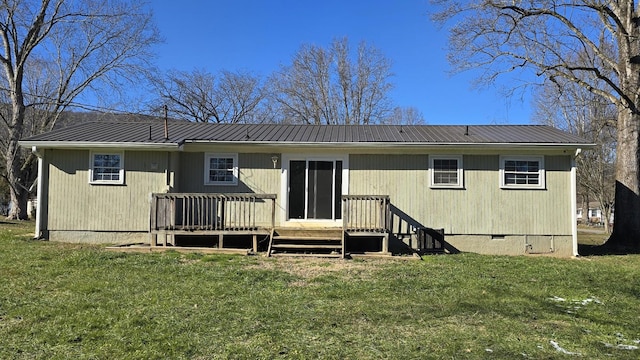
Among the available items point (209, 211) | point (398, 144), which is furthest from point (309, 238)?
point (398, 144)

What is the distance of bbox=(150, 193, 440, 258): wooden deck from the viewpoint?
9.82 m

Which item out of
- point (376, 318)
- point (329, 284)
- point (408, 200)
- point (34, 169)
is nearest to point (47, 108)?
point (34, 169)

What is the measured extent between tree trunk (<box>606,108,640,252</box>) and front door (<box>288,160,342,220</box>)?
7.91 m

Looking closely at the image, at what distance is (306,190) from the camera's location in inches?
444

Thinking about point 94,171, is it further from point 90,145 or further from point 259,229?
point 259,229

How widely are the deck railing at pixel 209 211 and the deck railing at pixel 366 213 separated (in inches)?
67.0

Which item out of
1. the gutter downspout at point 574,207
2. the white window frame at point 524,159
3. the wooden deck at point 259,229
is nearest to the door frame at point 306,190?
the wooden deck at point 259,229

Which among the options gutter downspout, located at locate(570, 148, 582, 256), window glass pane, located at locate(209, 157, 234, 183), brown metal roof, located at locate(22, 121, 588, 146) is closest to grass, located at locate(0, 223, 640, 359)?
gutter downspout, located at locate(570, 148, 582, 256)

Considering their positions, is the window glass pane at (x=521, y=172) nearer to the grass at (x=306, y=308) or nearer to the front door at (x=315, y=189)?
the grass at (x=306, y=308)

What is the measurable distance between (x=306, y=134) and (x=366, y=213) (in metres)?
2.87

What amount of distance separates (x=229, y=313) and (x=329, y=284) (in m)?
2.06

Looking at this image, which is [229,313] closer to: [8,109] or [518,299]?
[518,299]

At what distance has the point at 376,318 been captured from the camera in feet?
16.8

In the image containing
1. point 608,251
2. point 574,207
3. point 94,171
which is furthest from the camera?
point 608,251
